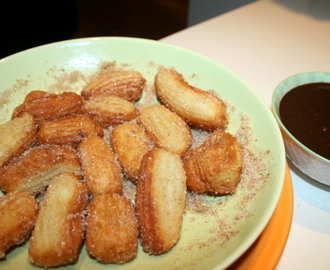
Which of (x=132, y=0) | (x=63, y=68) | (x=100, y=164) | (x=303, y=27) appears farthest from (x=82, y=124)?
(x=132, y=0)

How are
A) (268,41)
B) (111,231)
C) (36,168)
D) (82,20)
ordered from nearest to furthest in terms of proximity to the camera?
(111,231)
(36,168)
(268,41)
(82,20)

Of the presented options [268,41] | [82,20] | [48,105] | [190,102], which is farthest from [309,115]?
[82,20]

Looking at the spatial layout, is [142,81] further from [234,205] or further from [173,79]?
[234,205]

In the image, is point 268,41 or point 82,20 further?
point 82,20

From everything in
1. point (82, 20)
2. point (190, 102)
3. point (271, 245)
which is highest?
point (190, 102)

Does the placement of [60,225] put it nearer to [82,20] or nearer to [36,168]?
[36,168]

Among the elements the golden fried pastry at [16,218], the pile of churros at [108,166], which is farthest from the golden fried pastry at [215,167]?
the golden fried pastry at [16,218]
